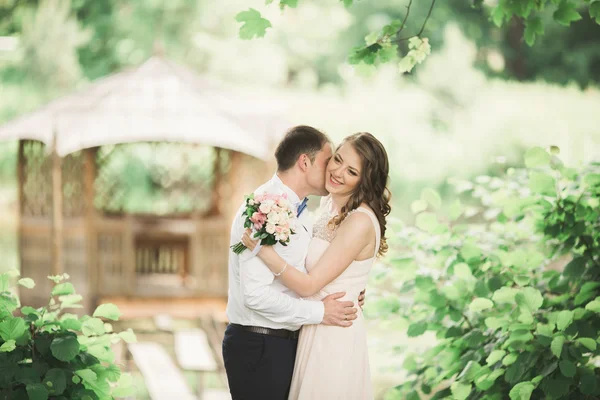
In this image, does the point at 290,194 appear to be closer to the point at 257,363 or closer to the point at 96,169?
the point at 257,363

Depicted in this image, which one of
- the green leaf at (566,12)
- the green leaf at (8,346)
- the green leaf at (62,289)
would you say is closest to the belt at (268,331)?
the green leaf at (62,289)

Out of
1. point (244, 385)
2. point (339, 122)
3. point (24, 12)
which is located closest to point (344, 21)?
point (339, 122)

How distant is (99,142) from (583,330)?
6584mm

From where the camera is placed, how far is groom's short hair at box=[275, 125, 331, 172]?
3621mm

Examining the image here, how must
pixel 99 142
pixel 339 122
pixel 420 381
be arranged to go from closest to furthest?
pixel 420 381 < pixel 99 142 < pixel 339 122

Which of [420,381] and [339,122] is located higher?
[339,122]

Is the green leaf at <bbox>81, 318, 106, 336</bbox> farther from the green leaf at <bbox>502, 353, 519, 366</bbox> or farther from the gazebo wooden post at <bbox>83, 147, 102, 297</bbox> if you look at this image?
the gazebo wooden post at <bbox>83, 147, 102, 297</bbox>

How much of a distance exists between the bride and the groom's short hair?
0.10m

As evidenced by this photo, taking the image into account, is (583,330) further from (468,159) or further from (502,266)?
(468,159)

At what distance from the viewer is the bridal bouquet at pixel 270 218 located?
323 centimetres

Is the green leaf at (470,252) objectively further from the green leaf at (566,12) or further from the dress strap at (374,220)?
the green leaf at (566,12)

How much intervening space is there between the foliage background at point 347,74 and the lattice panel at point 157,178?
0.34 ft

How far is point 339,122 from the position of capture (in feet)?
56.7

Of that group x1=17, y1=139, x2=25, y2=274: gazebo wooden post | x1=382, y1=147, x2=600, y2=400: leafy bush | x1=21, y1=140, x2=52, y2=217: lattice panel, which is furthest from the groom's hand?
x1=17, y1=139, x2=25, y2=274: gazebo wooden post
